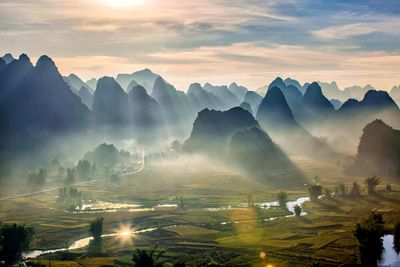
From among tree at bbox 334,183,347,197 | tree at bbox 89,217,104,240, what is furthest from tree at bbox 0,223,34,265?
tree at bbox 334,183,347,197

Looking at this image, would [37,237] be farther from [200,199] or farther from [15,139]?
[15,139]

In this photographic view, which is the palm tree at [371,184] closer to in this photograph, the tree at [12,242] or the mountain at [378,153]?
the mountain at [378,153]

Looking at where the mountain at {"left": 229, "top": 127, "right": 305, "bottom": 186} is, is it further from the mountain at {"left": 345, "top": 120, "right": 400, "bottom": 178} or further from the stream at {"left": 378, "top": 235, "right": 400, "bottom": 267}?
the stream at {"left": 378, "top": 235, "right": 400, "bottom": 267}

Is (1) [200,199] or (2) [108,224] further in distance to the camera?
(1) [200,199]

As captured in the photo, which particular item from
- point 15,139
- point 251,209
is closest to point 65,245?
point 251,209

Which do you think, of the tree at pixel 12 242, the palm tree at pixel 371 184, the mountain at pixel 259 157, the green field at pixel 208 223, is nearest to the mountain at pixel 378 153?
the green field at pixel 208 223

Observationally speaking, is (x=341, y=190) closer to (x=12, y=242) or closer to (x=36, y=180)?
(x=12, y=242)
